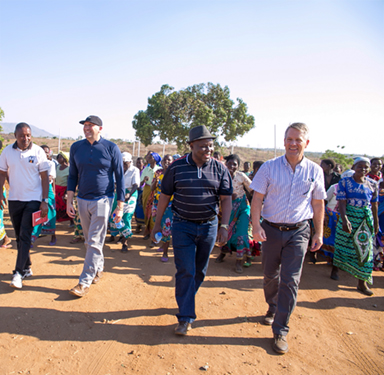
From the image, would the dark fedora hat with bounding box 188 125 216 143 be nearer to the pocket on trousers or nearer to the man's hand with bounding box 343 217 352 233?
the pocket on trousers

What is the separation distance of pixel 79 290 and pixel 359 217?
4460 mm

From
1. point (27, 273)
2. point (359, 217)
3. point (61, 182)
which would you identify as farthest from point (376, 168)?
point (61, 182)

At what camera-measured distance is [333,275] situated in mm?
5348

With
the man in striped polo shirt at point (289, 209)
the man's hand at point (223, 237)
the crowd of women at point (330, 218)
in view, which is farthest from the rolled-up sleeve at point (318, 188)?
the crowd of women at point (330, 218)

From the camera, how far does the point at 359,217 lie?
4.90 meters

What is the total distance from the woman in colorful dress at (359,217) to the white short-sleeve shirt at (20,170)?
479cm

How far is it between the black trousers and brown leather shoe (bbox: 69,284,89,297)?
93 centimetres

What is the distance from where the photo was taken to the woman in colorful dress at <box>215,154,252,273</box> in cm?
555

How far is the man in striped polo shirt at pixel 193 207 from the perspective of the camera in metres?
3.27

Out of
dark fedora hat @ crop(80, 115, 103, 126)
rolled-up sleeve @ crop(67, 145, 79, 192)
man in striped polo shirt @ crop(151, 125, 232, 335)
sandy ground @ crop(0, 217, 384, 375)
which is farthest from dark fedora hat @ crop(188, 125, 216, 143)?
sandy ground @ crop(0, 217, 384, 375)

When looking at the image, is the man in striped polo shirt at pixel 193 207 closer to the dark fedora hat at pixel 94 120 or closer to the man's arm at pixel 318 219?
the man's arm at pixel 318 219

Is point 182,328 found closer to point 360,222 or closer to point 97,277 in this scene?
point 97,277

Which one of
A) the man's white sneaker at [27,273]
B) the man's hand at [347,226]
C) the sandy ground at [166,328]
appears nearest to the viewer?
the sandy ground at [166,328]

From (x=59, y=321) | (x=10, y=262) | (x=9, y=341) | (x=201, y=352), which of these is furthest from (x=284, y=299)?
(x=10, y=262)
